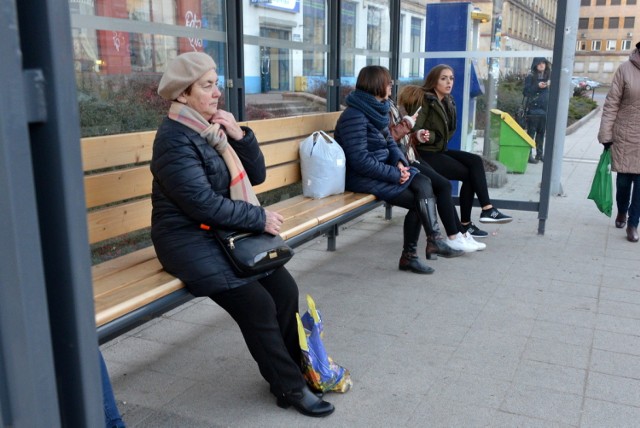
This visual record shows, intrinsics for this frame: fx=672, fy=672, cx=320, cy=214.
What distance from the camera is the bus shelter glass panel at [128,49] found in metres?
3.35

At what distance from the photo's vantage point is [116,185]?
3256 mm

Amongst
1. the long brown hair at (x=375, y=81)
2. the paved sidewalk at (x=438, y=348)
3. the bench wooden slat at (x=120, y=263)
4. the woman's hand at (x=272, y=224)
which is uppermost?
the long brown hair at (x=375, y=81)

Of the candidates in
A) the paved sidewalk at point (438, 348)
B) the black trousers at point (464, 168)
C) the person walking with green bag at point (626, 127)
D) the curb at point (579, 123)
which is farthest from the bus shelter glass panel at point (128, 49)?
the curb at point (579, 123)

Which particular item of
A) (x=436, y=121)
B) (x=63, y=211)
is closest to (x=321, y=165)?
(x=436, y=121)

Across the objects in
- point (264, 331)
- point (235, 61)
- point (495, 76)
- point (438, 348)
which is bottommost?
point (438, 348)

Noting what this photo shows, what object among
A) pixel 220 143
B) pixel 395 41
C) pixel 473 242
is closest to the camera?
pixel 220 143

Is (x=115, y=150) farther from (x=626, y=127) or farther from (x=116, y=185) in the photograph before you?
(x=626, y=127)

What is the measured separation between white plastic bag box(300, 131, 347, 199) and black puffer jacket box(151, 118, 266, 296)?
1885 mm

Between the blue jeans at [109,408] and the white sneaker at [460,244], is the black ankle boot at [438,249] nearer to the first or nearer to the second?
the white sneaker at [460,244]

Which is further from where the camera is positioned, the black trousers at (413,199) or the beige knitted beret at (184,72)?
the black trousers at (413,199)

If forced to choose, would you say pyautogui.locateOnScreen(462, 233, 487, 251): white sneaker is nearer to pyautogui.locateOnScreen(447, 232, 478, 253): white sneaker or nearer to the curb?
pyautogui.locateOnScreen(447, 232, 478, 253): white sneaker

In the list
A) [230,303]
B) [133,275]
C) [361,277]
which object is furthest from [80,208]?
[361,277]

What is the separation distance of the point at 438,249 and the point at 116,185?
2680 mm

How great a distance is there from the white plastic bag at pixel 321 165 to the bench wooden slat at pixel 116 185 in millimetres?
1596
